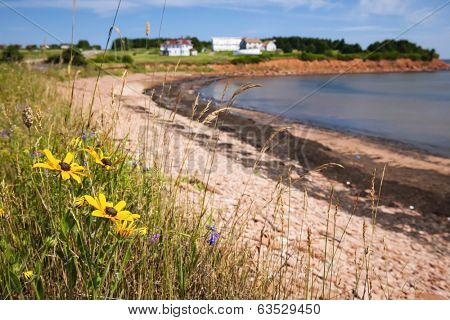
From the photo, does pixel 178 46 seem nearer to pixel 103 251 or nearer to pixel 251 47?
pixel 251 47

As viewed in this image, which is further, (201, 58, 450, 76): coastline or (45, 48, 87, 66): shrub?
(201, 58, 450, 76): coastline

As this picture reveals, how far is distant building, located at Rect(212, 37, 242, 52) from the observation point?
128 metres

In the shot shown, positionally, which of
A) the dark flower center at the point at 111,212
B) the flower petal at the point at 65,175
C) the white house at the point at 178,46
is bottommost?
the dark flower center at the point at 111,212

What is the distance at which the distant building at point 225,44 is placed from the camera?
12800cm

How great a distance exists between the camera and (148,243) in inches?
106

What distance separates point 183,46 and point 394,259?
308 feet

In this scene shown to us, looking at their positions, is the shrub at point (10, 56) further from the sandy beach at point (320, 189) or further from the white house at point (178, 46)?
the white house at point (178, 46)

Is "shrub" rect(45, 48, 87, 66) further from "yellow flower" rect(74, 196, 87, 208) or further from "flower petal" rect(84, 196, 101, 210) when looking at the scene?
"flower petal" rect(84, 196, 101, 210)

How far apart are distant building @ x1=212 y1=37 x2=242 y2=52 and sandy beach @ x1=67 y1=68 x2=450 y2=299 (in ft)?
388

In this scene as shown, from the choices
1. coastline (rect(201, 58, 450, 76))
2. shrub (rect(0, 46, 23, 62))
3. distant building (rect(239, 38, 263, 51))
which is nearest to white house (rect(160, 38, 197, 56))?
distant building (rect(239, 38, 263, 51))

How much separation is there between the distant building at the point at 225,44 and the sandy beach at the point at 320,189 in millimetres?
118116

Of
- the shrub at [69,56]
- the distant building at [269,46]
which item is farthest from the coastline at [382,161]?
the distant building at [269,46]

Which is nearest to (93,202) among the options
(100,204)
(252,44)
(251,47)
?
(100,204)

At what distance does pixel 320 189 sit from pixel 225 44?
127339mm
